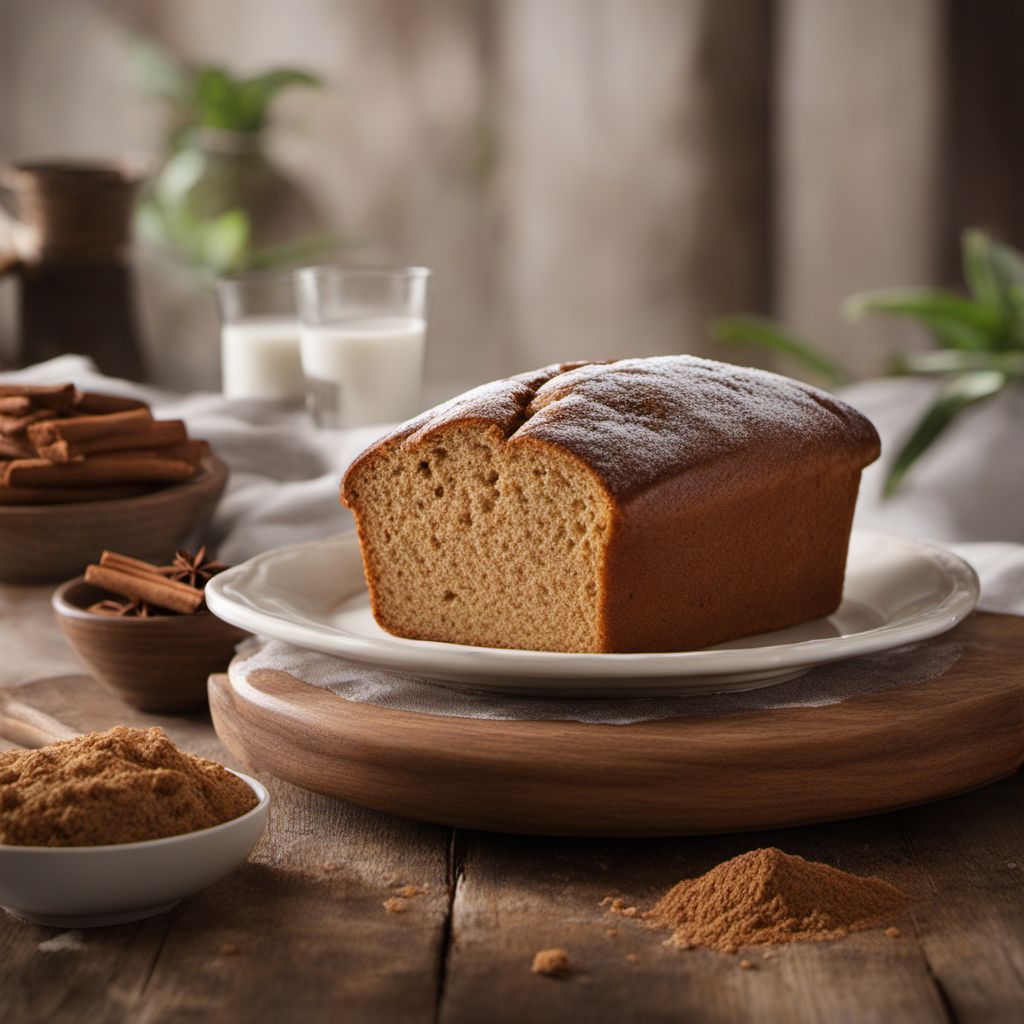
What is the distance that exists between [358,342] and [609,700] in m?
1.27

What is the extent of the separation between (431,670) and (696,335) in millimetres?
4207

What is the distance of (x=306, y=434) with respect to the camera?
2.57m

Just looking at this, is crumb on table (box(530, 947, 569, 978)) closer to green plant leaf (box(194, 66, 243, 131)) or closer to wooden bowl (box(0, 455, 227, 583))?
wooden bowl (box(0, 455, 227, 583))

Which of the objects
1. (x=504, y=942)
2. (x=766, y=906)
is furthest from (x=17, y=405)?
(x=766, y=906)

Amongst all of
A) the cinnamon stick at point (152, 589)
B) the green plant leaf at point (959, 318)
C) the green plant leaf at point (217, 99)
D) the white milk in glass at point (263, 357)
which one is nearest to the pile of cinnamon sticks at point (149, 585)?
the cinnamon stick at point (152, 589)

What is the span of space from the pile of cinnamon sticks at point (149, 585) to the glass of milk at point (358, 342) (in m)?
0.79

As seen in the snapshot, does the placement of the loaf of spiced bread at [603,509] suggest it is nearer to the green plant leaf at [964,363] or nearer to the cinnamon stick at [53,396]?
the cinnamon stick at [53,396]

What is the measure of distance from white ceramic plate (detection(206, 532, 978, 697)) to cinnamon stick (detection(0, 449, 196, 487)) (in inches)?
16.1

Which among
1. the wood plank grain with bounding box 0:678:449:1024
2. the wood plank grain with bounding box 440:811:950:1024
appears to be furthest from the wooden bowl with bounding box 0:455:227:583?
the wood plank grain with bounding box 440:811:950:1024

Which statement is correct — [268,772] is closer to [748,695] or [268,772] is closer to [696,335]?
[748,695]

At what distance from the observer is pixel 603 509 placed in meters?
1.44

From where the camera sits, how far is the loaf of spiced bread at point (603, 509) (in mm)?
1467

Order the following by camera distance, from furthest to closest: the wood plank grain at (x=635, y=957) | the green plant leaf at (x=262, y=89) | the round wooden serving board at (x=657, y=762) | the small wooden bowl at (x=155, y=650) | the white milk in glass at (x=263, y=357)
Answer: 1. the green plant leaf at (x=262, y=89)
2. the white milk in glass at (x=263, y=357)
3. the small wooden bowl at (x=155, y=650)
4. the round wooden serving board at (x=657, y=762)
5. the wood plank grain at (x=635, y=957)

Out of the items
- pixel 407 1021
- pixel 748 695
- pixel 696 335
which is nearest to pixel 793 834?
pixel 748 695
